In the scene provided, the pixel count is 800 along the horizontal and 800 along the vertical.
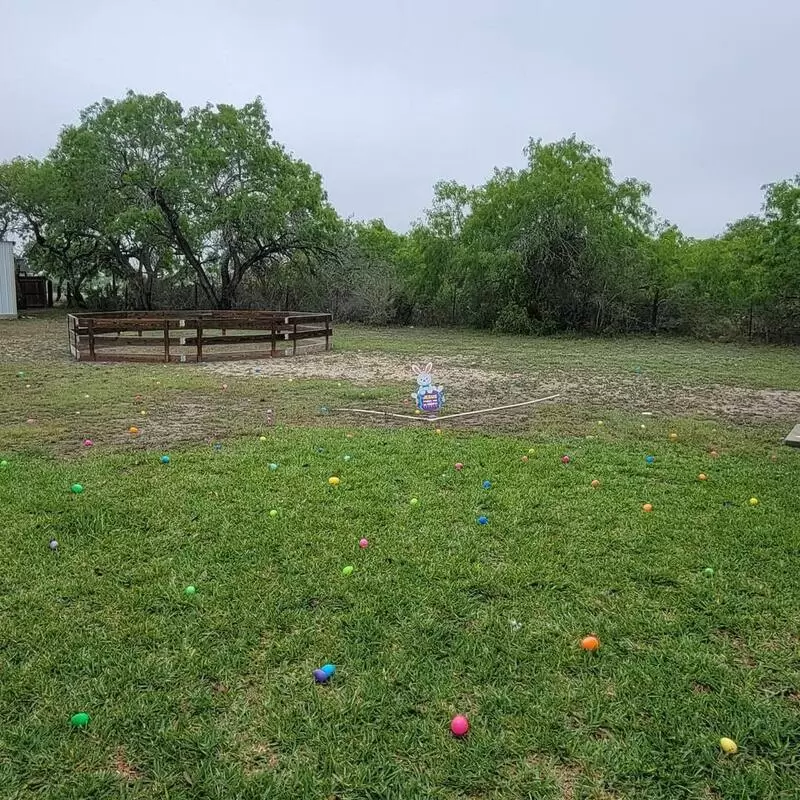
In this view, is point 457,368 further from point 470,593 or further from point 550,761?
point 550,761

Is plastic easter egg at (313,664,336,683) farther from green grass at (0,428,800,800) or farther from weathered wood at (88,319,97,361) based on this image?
weathered wood at (88,319,97,361)

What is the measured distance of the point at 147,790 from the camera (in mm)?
1637

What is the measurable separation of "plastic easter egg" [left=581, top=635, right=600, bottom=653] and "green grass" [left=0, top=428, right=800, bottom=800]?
0.05 metres

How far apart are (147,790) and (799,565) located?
292cm

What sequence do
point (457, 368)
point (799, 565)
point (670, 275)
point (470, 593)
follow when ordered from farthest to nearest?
point (670, 275)
point (457, 368)
point (799, 565)
point (470, 593)

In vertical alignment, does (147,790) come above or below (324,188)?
below

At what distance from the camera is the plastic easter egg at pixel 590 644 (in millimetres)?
2240

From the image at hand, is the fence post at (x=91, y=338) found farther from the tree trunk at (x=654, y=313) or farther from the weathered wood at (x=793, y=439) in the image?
the tree trunk at (x=654, y=313)

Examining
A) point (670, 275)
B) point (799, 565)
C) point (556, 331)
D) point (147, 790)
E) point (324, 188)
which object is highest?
point (324, 188)

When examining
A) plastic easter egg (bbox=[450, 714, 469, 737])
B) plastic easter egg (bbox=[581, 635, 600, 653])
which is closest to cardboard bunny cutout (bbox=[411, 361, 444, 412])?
plastic easter egg (bbox=[581, 635, 600, 653])

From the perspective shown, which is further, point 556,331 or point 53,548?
point 556,331

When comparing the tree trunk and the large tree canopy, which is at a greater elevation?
the large tree canopy

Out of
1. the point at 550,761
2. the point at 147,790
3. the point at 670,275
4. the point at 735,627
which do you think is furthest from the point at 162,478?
the point at 670,275

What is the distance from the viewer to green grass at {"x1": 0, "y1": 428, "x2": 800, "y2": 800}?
5.63 feet
